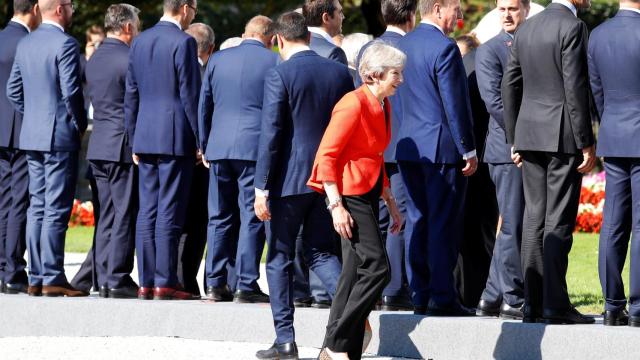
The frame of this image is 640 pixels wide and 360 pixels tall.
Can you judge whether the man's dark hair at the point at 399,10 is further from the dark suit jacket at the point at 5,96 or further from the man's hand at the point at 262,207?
the dark suit jacket at the point at 5,96

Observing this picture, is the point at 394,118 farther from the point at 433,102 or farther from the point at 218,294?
the point at 218,294

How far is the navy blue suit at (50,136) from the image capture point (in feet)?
36.3

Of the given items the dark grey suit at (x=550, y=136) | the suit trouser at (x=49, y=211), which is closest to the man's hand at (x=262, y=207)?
the dark grey suit at (x=550, y=136)

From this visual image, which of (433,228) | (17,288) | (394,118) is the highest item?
(394,118)

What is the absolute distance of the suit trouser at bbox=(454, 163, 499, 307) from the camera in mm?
10438

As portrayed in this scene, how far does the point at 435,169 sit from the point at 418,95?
1.66 feet

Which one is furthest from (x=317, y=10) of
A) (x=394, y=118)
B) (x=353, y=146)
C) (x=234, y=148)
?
(x=353, y=146)

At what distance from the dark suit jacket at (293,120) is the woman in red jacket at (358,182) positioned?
1.55ft

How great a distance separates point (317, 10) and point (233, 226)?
172 centimetres

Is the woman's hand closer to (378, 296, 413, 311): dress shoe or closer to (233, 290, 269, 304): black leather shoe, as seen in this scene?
(378, 296, 413, 311): dress shoe

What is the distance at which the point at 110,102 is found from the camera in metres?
11.1

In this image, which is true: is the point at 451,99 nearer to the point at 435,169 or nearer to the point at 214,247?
the point at 435,169

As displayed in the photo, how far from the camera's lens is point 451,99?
9.22 meters

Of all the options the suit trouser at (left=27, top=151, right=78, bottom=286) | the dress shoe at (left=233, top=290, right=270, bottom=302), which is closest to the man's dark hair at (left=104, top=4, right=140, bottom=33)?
the suit trouser at (left=27, top=151, right=78, bottom=286)
